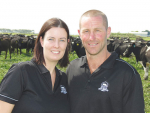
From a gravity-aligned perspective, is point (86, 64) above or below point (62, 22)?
below

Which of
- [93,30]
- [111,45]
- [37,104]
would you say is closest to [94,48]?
[93,30]

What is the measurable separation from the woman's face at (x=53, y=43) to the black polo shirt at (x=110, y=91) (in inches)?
20.7

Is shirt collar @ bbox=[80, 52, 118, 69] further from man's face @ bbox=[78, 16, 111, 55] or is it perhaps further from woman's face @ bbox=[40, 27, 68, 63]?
woman's face @ bbox=[40, 27, 68, 63]

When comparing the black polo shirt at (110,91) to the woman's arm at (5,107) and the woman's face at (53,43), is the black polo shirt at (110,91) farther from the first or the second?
the woman's arm at (5,107)

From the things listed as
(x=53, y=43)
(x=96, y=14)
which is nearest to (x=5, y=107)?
(x=53, y=43)

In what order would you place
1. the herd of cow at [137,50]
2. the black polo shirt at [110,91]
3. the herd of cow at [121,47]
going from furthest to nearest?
the herd of cow at [121,47]
the herd of cow at [137,50]
the black polo shirt at [110,91]

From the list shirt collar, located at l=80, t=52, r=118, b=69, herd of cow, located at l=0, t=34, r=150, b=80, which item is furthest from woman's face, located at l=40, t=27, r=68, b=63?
herd of cow, located at l=0, t=34, r=150, b=80

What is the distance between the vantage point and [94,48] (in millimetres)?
2486

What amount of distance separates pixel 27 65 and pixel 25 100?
1.43 feet

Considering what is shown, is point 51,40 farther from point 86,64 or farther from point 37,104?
point 37,104

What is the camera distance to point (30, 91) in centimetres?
198

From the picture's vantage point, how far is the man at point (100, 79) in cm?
206

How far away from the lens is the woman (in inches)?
74.2

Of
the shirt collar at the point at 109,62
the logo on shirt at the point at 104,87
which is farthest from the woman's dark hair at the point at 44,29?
the logo on shirt at the point at 104,87
